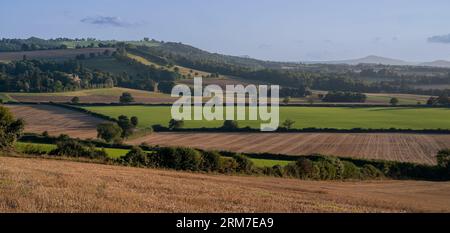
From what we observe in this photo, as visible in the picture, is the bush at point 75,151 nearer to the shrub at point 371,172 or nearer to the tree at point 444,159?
the shrub at point 371,172

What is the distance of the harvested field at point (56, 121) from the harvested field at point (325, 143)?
10935mm

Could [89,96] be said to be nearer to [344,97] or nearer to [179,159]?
[344,97]

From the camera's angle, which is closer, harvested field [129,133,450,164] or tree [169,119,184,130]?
harvested field [129,133,450,164]

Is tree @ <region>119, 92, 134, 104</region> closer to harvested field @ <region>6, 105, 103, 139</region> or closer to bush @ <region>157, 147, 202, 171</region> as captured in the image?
harvested field @ <region>6, 105, 103, 139</region>

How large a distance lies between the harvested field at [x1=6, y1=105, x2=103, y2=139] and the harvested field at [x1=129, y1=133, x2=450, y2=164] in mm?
10935

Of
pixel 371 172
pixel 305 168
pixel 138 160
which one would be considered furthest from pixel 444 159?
pixel 138 160

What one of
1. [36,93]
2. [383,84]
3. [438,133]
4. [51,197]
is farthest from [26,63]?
[51,197]

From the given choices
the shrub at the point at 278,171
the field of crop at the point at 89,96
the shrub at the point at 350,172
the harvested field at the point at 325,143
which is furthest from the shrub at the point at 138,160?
the field of crop at the point at 89,96

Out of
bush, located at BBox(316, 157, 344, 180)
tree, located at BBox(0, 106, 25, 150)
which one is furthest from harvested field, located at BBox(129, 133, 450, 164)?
tree, located at BBox(0, 106, 25, 150)

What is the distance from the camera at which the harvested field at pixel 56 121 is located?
75875 millimetres

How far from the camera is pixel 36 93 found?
422 feet

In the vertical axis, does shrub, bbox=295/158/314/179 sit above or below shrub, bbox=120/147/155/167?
below

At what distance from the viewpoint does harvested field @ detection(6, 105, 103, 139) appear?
7588 centimetres
